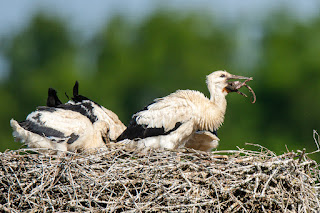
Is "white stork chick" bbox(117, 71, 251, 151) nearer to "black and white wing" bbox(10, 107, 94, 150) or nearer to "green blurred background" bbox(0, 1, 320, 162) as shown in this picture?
"black and white wing" bbox(10, 107, 94, 150)

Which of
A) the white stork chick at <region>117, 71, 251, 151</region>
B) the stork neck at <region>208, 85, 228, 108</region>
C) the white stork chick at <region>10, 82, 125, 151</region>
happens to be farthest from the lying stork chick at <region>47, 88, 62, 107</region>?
the stork neck at <region>208, 85, 228, 108</region>

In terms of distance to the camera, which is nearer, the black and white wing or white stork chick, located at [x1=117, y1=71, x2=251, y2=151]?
white stork chick, located at [x1=117, y1=71, x2=251, y2=151]

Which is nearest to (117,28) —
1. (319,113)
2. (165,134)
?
(319,113)

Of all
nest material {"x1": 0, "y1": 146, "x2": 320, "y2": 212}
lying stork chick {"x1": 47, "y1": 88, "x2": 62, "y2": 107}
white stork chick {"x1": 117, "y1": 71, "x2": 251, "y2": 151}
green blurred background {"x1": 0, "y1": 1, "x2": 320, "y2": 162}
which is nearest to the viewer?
nest material {"x1": 0, "y1": 146, "x2": 320, "y2": 212}

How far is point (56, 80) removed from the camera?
25.8 m

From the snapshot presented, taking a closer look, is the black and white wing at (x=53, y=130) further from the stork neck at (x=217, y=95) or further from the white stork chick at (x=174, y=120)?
the stork neck at (x=217, y=95)

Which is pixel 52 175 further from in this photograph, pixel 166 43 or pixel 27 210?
pixel 166 43

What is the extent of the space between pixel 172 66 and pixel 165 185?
18.8 meters

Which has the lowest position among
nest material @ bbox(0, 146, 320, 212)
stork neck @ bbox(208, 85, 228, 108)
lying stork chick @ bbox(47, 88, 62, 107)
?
nest material @ bbox(0, 146, 320, 212)

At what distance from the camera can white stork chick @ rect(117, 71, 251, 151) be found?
871 centimetres

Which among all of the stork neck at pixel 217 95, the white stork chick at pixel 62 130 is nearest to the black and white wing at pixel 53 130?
the white stork chick at pixel 62 130

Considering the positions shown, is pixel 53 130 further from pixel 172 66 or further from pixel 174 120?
pixel 172 66

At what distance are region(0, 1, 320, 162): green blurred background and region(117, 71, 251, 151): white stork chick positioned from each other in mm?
10982

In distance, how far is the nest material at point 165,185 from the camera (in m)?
6.80
